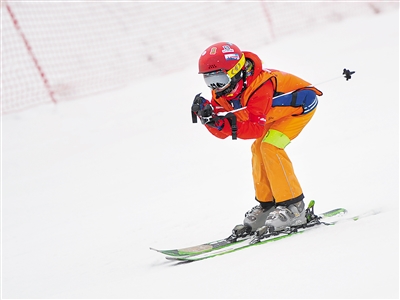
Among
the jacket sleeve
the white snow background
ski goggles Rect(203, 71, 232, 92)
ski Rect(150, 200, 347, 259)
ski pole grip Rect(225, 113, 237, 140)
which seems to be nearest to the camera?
the white snow background

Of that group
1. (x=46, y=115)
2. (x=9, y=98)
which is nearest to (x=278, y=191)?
(x=46, y=115)

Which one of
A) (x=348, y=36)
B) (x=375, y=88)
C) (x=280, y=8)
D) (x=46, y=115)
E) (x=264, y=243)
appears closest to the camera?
(x=264, y=243)

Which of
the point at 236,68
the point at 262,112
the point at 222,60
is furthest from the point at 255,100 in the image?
the point at 222,60

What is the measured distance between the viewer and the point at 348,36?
42.2 ft

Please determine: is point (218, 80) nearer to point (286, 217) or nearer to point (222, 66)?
point (222, 66)

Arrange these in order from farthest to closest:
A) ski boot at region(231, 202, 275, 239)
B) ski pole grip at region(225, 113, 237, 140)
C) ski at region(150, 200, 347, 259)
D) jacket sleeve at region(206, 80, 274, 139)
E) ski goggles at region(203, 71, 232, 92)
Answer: ski boot at region(231, 202, 275, 239) → ski at region(150, 200, 347, 259) → ski goggles at region(203, 71, 232, 92) → jacket sleeve at region(206, 80, 274, 139) → ski pole grip at region(225, 113, 237, 140)

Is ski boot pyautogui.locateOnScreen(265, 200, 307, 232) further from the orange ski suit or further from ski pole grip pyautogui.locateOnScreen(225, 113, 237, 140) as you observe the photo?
ski pole grip pyautogui.locateOnScreen(225, 113, 237, 140)

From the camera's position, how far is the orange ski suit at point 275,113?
4.52 m

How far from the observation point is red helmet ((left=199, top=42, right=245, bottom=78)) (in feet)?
14.6

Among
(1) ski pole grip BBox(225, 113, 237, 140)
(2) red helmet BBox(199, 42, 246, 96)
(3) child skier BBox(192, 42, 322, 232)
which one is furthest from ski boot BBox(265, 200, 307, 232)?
(2) red helmet BBox(199, 42, 246, 96)

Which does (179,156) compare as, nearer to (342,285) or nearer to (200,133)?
(200,133)

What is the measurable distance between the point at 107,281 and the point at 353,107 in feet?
17.1

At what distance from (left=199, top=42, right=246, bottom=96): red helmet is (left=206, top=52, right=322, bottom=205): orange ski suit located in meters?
0.13

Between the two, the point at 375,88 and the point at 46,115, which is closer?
the point at 375,88
